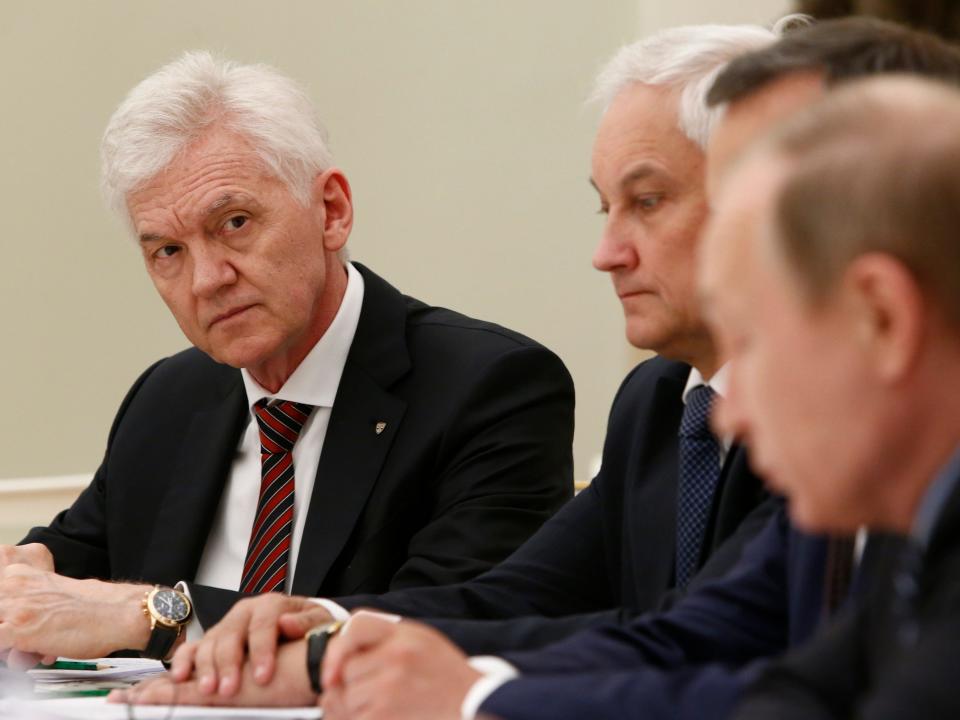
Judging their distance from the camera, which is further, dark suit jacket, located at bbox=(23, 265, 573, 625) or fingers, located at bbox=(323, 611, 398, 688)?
dark suit jacket, located at bbox=(23, 265, 573, 625)

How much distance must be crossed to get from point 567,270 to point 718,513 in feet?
11.3

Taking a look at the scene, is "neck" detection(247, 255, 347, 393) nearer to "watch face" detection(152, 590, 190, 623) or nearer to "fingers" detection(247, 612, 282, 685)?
"watch face" detection(152, 590, 190, 623)

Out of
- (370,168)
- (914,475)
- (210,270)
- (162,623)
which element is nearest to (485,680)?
(914,475)

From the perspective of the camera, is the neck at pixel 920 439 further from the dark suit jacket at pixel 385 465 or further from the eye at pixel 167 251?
the eye at pixel 167 251

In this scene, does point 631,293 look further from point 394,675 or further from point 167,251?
point 167,251

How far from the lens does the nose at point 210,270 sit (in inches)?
111

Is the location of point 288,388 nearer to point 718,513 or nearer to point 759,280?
point 718,513

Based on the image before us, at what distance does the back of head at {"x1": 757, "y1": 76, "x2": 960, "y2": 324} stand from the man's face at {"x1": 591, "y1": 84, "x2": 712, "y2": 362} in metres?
1.08

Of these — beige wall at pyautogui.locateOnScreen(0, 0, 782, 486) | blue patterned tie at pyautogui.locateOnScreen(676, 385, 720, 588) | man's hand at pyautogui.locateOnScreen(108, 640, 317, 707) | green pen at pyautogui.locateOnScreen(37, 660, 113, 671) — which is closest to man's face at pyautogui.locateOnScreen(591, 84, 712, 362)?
blue patterned tie at pyautogui.locateOnScreen(676, 385, 720, 588)

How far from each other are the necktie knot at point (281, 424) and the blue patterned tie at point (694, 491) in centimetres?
98

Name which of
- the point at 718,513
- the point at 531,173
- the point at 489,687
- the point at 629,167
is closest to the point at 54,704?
the point at 489,687

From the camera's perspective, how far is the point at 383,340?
2941 millimetres

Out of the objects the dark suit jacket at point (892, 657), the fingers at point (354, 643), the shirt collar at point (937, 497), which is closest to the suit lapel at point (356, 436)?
the fingers at point (354, 643)

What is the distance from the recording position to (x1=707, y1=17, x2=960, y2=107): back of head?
1.68 meters
